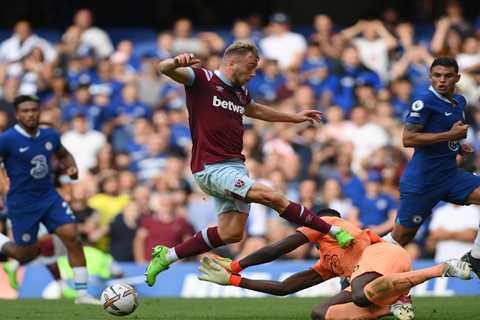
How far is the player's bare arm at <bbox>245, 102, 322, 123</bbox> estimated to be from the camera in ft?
40.1

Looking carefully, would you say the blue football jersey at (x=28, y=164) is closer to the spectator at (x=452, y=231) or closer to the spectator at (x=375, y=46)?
the spectator at (x=452, y=231)

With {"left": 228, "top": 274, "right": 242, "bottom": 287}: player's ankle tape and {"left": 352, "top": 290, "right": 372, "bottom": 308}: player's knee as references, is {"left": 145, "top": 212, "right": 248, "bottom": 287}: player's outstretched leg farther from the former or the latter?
{"left": 352, "top": 290, "right": 372, "bottom": 308}: player's knee

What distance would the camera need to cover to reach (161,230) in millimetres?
17344

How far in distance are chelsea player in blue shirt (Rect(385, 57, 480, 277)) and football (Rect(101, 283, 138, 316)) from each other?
2965mm

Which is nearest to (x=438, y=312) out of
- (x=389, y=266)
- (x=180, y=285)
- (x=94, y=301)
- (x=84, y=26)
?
(x=389, y=266)

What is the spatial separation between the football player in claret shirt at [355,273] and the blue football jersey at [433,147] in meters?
1.14

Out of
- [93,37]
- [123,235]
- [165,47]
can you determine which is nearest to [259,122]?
[165,47]

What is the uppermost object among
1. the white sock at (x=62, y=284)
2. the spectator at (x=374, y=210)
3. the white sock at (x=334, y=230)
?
the white sock at (x=334, y=230)

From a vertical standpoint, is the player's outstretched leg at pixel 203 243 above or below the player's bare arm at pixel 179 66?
below

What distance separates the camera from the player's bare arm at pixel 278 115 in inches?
482

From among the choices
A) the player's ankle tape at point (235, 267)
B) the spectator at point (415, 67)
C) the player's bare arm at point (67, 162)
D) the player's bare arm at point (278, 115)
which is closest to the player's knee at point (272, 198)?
the player's ankle tape at point (235, 267)

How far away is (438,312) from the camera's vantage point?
11.8 m

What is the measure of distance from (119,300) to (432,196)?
3.39 m

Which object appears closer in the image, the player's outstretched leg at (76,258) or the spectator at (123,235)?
the player's outstretched leg at (76,258)
